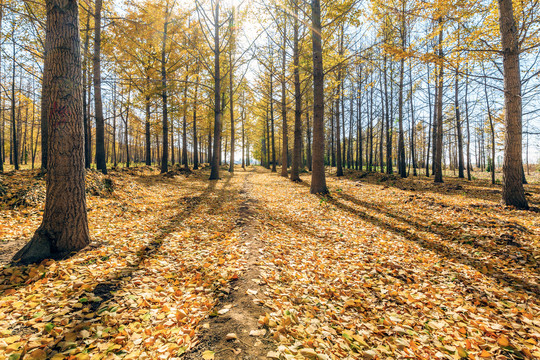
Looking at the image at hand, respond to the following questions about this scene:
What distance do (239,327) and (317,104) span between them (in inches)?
344

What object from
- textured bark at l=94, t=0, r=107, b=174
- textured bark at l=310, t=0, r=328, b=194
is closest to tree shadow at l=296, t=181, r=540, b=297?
textured bark at l=310, t=0, r=328, b=194

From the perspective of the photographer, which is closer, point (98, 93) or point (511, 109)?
point (511, 109)

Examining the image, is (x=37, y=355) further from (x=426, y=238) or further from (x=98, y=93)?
Result: (x=98, y=93)

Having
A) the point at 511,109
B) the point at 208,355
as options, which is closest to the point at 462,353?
the point at 208,355

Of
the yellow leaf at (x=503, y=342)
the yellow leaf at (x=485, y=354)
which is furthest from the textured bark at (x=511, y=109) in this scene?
the yellow leaf at (x=485, y=354)

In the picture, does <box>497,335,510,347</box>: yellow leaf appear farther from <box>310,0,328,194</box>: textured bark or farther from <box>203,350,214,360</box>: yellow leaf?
<box>310,0,328,194</box>: textured bark

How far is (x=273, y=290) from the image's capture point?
9.71 ft

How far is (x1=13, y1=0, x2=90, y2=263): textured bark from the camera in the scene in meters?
3.55

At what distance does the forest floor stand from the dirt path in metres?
0.01

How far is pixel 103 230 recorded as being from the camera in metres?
5.03

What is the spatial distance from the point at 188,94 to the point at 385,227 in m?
17.9

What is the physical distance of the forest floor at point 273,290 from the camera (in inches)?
84.3

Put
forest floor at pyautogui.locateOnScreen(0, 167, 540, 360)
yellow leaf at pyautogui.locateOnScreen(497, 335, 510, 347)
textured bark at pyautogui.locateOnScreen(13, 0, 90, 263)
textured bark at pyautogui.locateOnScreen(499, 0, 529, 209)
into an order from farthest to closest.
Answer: textured bark at pyautogui.locateOnScreen(499, 0, 529, 209) < textured bark at pyautogui.locateOnScreen(13, 0, 90, 263) < yellow leaf at pyautogui.locateOnScreen(497, 335, 510, 347) < forest floor at pyautogui.locateOnScreen(0, 167, 540, 360)

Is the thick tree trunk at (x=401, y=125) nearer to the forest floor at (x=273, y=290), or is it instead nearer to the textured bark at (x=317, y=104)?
the textured bark at (x=317, y=104)
